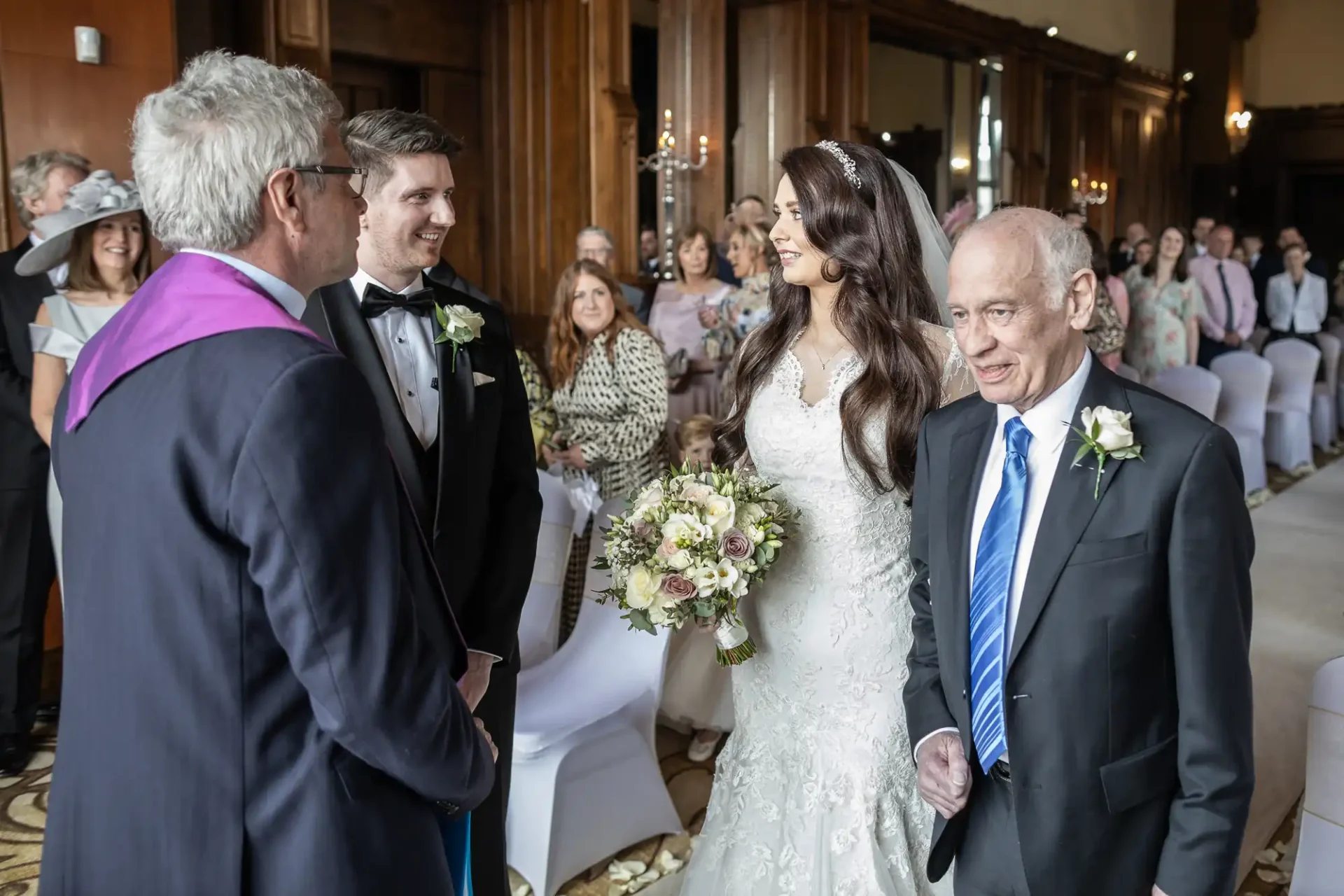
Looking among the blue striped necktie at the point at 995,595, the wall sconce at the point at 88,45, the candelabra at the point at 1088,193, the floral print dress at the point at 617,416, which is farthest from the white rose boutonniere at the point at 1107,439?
the candelabra at the point at 1088,193

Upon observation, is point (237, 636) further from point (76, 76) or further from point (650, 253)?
point (650, 253)

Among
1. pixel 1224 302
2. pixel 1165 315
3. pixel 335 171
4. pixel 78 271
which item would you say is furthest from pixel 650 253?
pixel 335 171

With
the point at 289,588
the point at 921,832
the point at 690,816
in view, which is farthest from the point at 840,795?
the point at 289,588

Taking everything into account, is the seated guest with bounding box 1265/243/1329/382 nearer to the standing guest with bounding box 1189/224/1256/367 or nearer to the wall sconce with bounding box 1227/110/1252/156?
the standing guest with bounding box 1189/224/1256/367

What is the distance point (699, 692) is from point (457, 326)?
7.55 ft

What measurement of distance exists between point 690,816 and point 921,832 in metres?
1.34

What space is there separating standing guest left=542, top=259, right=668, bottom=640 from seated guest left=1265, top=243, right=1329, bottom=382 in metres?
8.61

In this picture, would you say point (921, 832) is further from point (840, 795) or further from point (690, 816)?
point (690, 816)

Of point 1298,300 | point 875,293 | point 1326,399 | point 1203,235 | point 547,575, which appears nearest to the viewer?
point 875,293

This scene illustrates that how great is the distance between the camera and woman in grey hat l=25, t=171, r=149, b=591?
3795 mm

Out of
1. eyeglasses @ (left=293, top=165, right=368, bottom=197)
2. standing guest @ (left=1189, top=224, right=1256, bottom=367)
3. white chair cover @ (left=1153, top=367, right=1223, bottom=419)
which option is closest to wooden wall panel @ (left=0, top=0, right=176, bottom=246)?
eyeglasses @ (left=293, top=165, right=368, bottom=197)

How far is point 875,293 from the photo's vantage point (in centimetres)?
249

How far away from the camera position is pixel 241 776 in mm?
1327

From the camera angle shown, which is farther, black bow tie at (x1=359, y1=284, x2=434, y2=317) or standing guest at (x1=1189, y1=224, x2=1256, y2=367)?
standing guest at (x1=1189, y1=224, x2=1256, y2=367)
